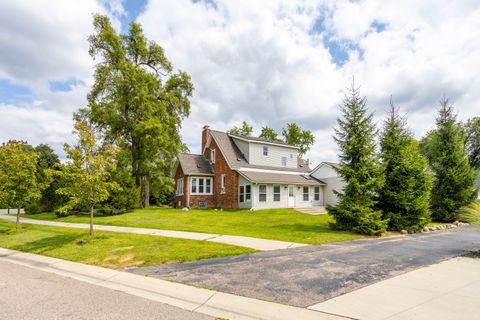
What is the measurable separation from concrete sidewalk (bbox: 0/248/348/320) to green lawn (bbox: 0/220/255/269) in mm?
779

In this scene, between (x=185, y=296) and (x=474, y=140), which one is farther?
(x=474, y=140)

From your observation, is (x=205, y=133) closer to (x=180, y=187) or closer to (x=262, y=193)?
(x=180, y=187)

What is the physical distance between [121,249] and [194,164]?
20.0 metres

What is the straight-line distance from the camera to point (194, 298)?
5.56 metres

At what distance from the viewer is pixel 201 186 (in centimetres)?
2911

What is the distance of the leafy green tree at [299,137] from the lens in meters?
49.9

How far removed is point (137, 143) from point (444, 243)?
26440mm

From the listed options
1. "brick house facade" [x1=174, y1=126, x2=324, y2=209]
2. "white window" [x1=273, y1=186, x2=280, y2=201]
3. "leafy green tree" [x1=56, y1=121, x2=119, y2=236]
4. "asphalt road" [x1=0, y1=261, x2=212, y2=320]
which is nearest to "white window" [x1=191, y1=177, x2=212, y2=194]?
"brick house facade" [x1=174, y1=126, x2=324, y2=209]

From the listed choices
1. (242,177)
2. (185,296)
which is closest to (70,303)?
(185,296)

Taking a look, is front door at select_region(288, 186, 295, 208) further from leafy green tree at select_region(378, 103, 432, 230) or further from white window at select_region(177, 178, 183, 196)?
leafy green tree at select_region(378, 103, 432, 230)

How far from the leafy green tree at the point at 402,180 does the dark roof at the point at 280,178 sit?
11.2 m

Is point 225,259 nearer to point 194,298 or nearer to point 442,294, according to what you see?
point 194,298

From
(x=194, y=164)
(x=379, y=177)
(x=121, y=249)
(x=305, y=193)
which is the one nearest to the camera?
(x=121, y=249)

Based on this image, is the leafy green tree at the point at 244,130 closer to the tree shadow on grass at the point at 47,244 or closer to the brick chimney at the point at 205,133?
the brick chimney at the point at 205,133
